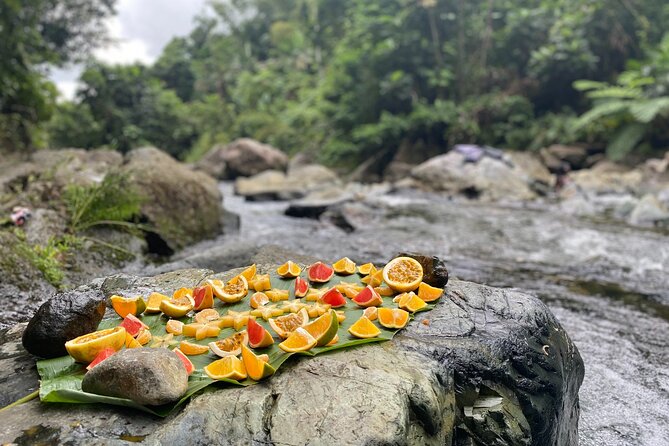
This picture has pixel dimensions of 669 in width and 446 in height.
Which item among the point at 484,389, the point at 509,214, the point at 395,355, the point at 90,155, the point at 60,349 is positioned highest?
the point at 90,155

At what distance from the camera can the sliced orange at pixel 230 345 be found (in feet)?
8.13

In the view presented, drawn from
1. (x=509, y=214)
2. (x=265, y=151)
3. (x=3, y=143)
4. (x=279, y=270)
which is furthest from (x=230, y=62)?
(x=279, y=270)

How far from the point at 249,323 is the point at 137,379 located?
2.29 feet

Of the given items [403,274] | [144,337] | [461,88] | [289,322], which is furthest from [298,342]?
[461,88]

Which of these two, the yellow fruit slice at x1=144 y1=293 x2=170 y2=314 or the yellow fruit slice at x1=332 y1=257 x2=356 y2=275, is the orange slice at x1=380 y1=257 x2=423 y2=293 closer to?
the yellow fruit slice at x1=332 y1=257 x2=356 y2=275

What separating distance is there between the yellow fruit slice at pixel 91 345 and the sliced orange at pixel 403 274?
1769 mm

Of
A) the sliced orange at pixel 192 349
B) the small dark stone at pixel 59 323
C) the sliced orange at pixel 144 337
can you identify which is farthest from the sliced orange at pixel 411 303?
the small dark stone at pixel 59 323

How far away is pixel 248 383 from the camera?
2281mm

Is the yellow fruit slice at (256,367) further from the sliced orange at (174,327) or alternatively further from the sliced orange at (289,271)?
the sliced orange at (289,271)

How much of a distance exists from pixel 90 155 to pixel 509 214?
1046cm

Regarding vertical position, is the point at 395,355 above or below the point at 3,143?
below

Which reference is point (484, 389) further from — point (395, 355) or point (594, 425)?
point (594, 425)

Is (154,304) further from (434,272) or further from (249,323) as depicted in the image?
(434,272)

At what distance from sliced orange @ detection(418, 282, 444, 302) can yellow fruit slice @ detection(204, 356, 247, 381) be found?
1.41 m
